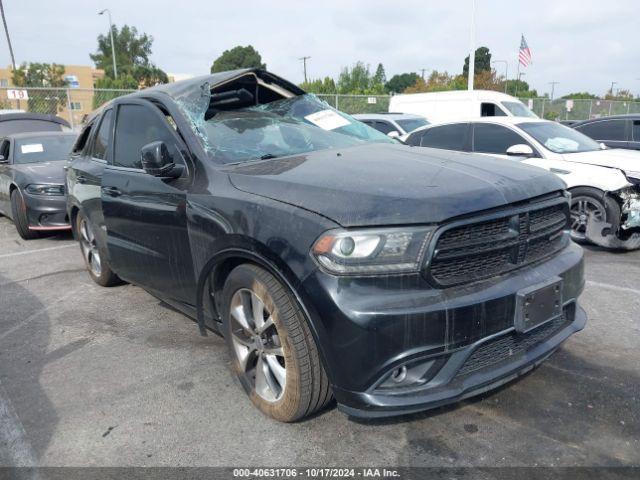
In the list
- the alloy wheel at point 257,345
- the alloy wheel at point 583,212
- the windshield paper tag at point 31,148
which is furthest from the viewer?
the windshield paper tag at point 31,148

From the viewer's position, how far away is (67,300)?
Result: 16.4ft

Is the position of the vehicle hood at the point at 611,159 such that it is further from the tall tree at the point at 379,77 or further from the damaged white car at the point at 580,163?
the tall tree at the point at 379,77

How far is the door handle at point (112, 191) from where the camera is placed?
3.92 metres

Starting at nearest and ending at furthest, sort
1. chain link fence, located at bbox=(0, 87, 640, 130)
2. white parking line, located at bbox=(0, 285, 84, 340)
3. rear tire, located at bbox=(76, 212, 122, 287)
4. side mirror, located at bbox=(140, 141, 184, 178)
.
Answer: side mirror, located at bbox=(140, 141, 184, 178) → white parking line, located at bbox=(0, 285, 84, 340) → rear tire, located at bbox=(76, 212, 122, 287) → chain link fence, located at bbox=(0, 87, 640, 130)

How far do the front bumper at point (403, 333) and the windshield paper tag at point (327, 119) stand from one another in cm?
183

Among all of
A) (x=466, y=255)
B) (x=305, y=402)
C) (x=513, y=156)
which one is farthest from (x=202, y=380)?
(x=513, y=156)

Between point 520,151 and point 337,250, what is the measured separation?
539 cm

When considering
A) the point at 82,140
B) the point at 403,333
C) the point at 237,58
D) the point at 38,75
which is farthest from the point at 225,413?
the point at 237,58

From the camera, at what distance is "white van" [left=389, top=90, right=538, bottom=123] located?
13.9 meters

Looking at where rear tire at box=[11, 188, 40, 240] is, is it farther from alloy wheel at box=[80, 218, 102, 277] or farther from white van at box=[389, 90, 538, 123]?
white van at box=[389, 90, 538, 123]

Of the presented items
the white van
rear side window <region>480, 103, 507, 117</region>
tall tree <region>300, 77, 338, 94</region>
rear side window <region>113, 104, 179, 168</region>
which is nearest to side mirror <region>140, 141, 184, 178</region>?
rear side window <region>113, 104, 179, 168</region>

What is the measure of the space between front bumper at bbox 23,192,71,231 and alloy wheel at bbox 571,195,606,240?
22.0ft

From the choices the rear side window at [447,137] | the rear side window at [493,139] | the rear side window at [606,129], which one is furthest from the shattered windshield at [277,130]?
the rear side window at [606,129]

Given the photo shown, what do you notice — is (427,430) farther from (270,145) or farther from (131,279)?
(131,279)
